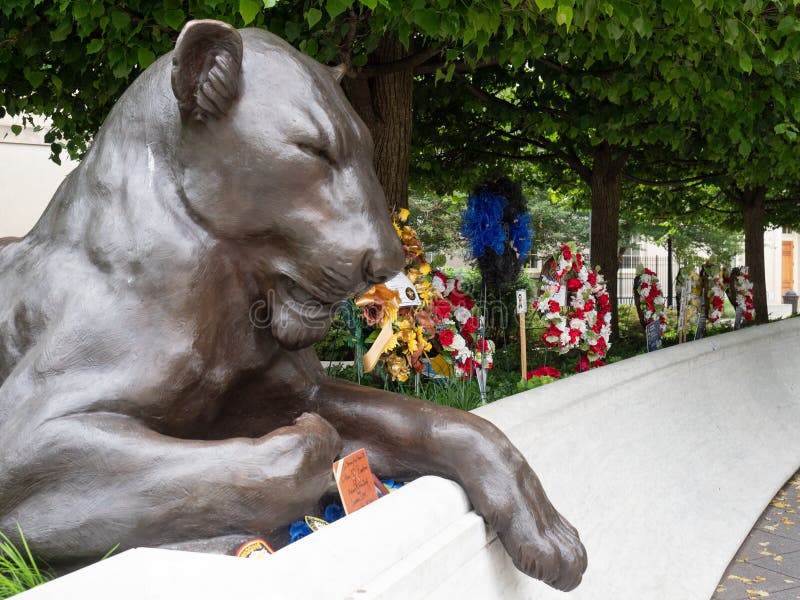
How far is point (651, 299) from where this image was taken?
33.1 feet

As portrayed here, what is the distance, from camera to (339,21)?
5.19m

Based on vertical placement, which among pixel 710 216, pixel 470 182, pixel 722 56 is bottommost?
pixel 710 216

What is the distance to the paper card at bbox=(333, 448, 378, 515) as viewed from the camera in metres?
2.02

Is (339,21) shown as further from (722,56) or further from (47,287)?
(47,287)

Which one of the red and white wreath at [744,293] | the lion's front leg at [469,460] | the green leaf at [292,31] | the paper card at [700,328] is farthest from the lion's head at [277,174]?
the red and white wreath at [744,293]

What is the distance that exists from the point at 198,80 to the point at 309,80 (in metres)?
0.25

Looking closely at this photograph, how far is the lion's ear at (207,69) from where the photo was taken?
5.48ft

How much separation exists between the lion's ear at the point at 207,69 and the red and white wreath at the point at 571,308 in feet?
20.9

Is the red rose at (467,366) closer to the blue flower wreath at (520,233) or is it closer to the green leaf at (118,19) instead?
the blue flower wreath at (520,233)

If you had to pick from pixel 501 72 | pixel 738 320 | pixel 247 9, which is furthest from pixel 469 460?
pixel 738 320

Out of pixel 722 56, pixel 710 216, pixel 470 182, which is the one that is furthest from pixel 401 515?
pixel 710 216

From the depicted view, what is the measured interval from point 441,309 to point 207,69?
15.8ft

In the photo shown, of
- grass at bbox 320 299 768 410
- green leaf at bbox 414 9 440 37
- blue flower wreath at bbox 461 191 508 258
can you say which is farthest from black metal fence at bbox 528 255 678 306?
green leaf at bbox 414 9 440 37

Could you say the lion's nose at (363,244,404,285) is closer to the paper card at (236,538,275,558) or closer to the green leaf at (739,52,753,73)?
the paper card at (236,538,275,558)
